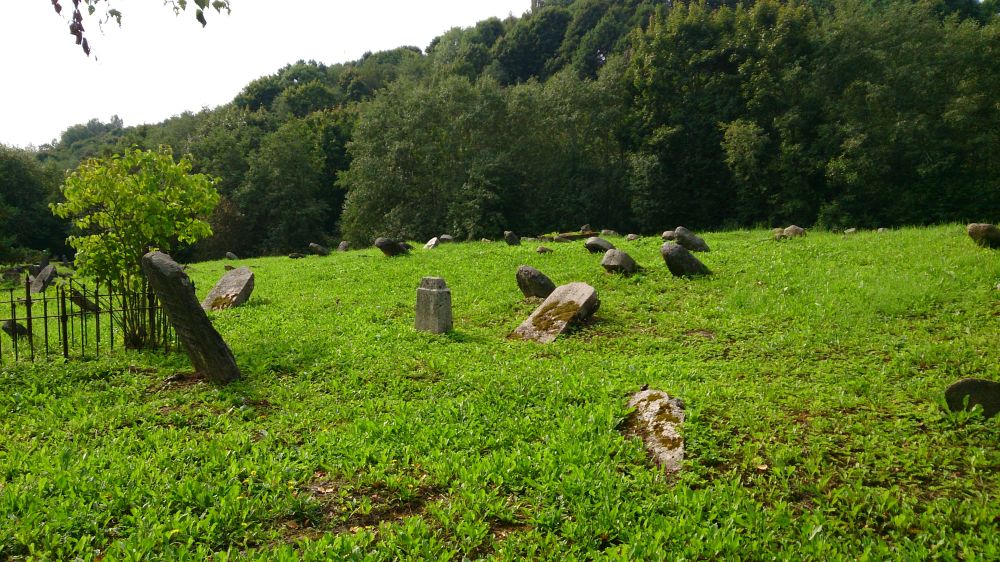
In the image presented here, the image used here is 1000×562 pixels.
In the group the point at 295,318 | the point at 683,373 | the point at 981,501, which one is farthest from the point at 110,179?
the point at 981,501

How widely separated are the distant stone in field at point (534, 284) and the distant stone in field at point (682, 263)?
274 centimetres

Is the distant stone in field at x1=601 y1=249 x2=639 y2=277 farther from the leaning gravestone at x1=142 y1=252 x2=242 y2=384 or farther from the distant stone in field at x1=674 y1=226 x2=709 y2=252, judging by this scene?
the leaning gravestone at x1=142 y1=252 x2=242 y2=384

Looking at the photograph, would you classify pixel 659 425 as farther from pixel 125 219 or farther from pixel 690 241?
pixel 690 241

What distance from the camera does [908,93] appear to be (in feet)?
89.4

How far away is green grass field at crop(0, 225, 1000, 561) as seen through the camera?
168 inches

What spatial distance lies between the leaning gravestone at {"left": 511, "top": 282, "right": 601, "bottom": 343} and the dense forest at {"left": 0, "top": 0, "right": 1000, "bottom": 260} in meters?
19.8

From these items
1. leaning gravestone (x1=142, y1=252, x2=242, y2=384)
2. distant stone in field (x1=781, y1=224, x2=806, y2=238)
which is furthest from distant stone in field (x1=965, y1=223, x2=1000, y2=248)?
leaning gravestone (x1=142, y1=252, x2=242, y2=384)

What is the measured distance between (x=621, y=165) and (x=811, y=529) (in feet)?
108

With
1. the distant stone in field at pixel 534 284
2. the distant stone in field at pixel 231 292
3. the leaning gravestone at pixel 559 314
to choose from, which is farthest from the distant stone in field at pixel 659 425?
the distant stone in field at pixel 231 292

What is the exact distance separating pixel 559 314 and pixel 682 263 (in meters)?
4.46

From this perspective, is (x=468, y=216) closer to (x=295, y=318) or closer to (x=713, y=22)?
(x=713, y=22)

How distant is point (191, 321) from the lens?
26.1ft

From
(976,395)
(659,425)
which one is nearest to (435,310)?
(659,425)

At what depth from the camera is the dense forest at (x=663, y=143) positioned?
27.1 metres
